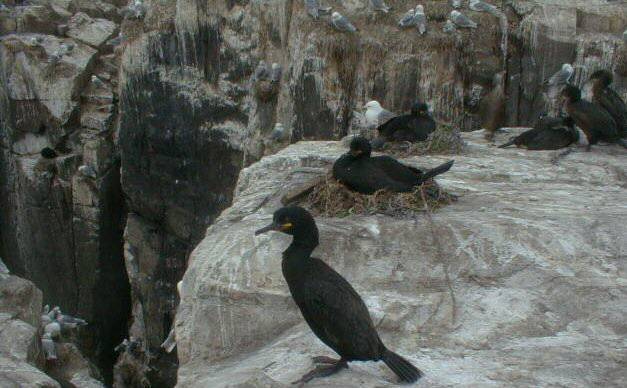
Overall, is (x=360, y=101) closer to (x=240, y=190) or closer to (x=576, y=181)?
(x=240, y=190)

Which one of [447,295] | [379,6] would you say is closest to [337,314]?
[447,295]

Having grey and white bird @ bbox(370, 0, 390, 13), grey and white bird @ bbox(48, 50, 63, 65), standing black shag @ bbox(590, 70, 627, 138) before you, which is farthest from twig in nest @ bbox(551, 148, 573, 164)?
grey and white bird @ bbox(48, 50, 63, 65)

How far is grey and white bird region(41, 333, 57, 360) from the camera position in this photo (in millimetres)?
10636

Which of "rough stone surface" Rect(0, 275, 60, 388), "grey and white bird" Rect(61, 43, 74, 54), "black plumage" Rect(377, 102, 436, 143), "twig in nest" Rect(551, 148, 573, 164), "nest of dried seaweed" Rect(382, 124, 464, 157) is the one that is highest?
"grey and white bird" Rect(61, 43, 74, 54)

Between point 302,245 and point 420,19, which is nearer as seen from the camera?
point 302,245

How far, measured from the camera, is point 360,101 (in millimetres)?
11453

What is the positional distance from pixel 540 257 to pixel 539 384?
1514 mm

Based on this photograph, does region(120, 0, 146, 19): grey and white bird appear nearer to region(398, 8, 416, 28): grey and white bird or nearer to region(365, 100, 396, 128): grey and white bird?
region(398, 8, 416, 28): grey and white bird

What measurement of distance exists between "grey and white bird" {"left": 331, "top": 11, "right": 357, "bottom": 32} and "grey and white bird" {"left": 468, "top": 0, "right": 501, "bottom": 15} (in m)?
1.79

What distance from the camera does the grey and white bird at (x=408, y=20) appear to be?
36.5 ft

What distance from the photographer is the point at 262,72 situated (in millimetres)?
12375

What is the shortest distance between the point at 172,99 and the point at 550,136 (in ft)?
26.7

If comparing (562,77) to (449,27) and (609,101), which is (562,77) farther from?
(449,27)

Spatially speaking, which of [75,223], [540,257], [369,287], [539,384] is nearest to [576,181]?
[540,257]
